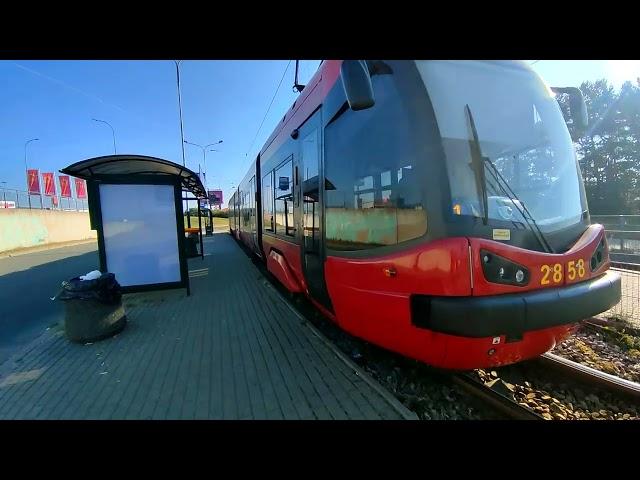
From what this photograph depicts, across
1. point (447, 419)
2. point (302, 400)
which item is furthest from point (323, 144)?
point (447, 419)

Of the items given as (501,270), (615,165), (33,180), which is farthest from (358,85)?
(33,180)

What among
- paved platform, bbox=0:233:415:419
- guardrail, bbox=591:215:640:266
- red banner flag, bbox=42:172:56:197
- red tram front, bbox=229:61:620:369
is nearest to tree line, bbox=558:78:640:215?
guardrail, bbox=591:215:640:266

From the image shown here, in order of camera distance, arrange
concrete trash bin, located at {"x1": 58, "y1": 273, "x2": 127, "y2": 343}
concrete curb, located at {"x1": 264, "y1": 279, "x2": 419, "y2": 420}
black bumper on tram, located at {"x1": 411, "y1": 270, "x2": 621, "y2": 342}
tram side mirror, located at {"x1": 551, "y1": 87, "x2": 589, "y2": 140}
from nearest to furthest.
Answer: black bumper on tram, located at {"x1": 411, "y1": 270, "x2": 621, "y2": 342} < concrete curb, located at {"x1": 264, "y1": 279, "x2": 419, "y2": 420} < tram side mirror, located at {"x1": 551, "y1": 87, "x2": 589, "y2": 140} < concrete trash bin, located at {"x1": 58, "y1": 273, "x2": 127, "y2": 343}

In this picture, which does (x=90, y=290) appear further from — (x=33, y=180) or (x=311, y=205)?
(x=33, y=180)

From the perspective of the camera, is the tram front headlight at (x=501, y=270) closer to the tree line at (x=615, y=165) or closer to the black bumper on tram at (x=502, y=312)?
the black bumper on tram at (x=502, y=312)

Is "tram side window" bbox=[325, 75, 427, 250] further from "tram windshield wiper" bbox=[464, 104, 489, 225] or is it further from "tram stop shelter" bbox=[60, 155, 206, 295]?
"tram stop shelter" bbox=[60, 155, 206, 295]

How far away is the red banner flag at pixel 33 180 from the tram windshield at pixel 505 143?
33931 millimetres

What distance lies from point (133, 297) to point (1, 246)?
17.6 metres

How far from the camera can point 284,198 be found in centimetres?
544

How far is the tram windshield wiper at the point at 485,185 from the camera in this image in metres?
2.35

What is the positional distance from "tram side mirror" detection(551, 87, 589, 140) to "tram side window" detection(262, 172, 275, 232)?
5.03 metres

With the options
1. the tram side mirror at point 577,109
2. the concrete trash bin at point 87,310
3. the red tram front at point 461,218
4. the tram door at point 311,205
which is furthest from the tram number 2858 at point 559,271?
the concrete trash bin at point 87,310

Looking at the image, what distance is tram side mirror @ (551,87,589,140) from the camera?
10.9 feet
